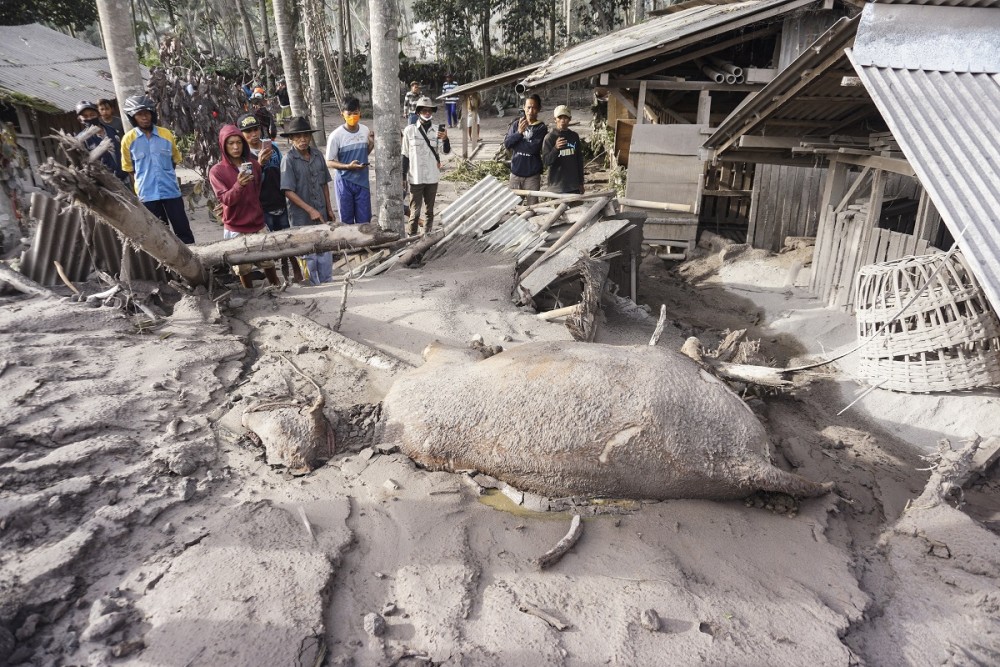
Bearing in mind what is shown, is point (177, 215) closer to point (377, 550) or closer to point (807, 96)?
point (377, 550)

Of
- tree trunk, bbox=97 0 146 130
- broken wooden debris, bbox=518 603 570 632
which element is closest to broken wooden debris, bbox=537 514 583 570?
broken wooden debris, bbox=518 603 570 632

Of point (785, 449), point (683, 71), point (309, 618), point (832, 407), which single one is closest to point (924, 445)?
point (832, 407)

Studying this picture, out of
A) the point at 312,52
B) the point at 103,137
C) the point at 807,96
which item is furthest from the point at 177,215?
the point at 312,52

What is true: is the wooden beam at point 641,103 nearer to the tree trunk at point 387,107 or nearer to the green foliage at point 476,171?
the tree trunk at point 387,107

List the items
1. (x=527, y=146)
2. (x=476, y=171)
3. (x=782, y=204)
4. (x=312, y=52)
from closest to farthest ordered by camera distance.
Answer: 1. (x=527, y=146)
2. (x=782, y=204)
3. (x=312, y=52)
4. (x=476, y=171)

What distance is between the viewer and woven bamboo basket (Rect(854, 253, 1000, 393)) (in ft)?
14.8

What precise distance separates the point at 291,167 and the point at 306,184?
0.77 ft

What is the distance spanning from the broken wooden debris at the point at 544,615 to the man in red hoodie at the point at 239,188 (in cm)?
459

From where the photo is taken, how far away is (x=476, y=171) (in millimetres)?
14500

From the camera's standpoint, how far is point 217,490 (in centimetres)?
345

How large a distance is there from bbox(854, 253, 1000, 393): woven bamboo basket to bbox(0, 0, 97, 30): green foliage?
25.3 m

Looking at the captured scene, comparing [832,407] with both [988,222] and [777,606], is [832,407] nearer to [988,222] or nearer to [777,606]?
[988,222]

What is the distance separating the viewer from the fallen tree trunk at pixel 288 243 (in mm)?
5855

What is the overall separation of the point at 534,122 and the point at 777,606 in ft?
21.8
